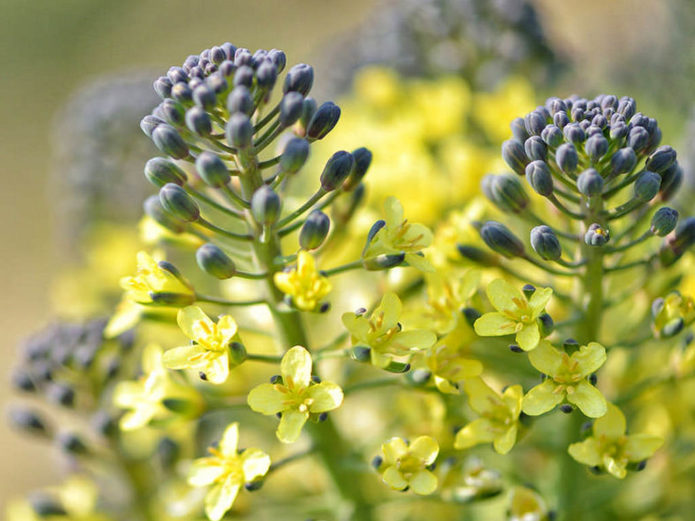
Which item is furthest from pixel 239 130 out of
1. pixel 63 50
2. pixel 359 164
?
pixel 63 50

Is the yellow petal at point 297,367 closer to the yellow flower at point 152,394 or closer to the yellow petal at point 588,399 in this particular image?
the yellow flower at point 152,394

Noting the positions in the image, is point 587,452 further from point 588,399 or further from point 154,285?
point 154,285

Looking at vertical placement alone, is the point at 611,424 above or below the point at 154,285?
below

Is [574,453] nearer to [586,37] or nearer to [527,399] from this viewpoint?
[527,399]

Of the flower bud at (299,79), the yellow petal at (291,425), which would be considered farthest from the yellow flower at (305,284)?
the flower bud at (299,79)

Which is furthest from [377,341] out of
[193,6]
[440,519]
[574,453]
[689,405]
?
[193,6]
